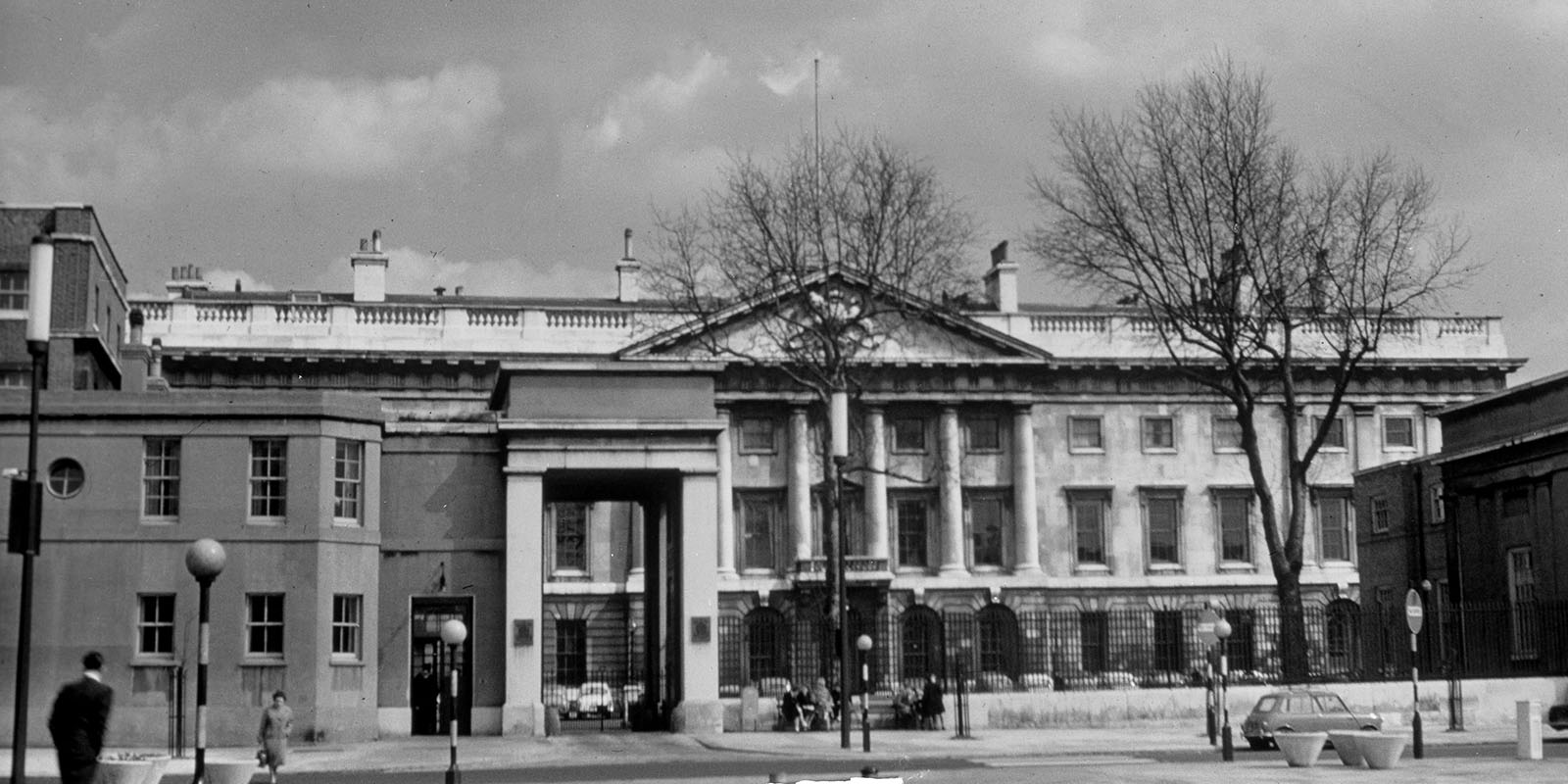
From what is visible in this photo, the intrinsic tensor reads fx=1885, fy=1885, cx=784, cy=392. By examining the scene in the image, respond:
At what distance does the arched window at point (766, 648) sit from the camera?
4572 centimetres

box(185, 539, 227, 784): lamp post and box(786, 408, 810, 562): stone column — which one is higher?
box(786, 408, 810, 562): stone column

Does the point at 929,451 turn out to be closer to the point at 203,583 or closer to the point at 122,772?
the point at 203,583

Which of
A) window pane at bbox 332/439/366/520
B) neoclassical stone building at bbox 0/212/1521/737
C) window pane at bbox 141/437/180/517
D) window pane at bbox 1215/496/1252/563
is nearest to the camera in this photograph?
window pane at bbox 141/437/180/517

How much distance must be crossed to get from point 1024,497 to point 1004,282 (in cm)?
969

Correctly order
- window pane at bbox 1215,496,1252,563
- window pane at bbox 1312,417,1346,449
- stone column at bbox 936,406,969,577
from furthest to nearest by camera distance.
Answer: window pane at bbox 1312,417,1346,449
window pane at bbox 1215,496,1252,563
stone column at bbox 936,406,969,577

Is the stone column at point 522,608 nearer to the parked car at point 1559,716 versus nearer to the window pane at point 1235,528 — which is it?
the parked car at point 1559,716

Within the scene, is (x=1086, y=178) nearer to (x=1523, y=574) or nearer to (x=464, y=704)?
(x=1523, y=574)

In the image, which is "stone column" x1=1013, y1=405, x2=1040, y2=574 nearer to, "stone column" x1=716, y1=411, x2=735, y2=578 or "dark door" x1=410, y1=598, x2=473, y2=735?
"stone column" x1=716, y1=411, x2=735, y2=578

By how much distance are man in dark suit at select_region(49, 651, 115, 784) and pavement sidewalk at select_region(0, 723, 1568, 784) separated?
472 inches

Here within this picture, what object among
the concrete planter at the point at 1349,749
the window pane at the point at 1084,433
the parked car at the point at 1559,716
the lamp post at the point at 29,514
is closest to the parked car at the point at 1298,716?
the parked car at the point at 1559,716

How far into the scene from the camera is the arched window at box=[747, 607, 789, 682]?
150ft

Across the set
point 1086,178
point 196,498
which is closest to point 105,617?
point 196,498

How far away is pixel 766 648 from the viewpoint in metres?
56.1

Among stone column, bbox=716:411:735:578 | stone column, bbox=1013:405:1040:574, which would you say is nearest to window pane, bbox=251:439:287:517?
stone column, bbox=716:411:735:578
